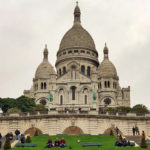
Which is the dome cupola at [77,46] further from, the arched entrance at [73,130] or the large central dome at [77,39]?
the arched entrance at [73,130]

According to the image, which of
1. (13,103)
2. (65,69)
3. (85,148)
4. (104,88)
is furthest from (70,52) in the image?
(85,148)

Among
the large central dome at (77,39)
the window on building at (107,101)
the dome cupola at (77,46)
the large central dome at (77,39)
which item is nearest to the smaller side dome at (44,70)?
the dome cupola at (77,46)

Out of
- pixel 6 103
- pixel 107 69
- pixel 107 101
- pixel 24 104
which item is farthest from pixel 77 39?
pixel 6 103

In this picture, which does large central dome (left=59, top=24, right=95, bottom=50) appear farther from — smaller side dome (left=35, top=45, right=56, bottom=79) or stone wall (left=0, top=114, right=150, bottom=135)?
stone wall (left=0, top=114, right=150, bottom=135)

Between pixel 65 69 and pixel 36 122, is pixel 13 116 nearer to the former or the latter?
pixel 36 122

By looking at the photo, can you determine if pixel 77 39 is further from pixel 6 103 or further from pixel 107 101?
pixel 6 103

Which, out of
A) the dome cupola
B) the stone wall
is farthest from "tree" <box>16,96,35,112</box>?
the dome cupola

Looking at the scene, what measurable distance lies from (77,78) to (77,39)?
Answer: 20.0 metres

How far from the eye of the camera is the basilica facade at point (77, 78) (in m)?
100

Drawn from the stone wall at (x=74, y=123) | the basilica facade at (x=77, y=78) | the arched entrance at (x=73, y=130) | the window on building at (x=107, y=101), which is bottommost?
the arched entrance at (x=73, y=130)

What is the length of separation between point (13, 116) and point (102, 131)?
13105mm

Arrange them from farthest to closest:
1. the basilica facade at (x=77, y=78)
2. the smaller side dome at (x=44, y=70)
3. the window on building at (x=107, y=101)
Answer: the smaller side dome at (x=44, y=70) < the window on building at (x=107, y=101) < the basilica facade at (x=77, y=78)

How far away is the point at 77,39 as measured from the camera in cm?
11900

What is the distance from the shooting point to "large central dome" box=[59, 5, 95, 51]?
118 meters
